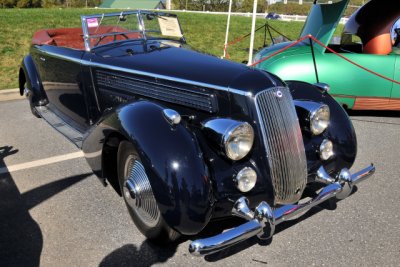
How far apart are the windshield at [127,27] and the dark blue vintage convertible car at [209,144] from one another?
291 mm

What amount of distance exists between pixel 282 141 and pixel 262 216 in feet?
1.83

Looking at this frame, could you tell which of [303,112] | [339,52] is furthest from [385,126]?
[303,112]

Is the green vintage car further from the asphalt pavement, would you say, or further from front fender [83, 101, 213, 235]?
front fender [83, 101, 213, 235]

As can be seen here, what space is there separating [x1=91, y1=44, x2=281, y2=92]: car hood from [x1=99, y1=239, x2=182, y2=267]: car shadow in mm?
1237

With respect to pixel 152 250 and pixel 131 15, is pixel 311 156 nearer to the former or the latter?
pixel 152 250

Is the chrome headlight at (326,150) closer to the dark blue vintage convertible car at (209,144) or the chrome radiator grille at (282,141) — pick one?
the dark blue vintage convertible car at (209,144)

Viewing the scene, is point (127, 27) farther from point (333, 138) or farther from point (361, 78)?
point (361, 78)

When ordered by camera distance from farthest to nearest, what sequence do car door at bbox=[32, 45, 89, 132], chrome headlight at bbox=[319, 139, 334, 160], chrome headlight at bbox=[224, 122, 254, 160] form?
1. car door at bbox=[32, 45, 89, 132]
2. chrome headlight at bbox=[319, 139, 334, 160]
3. chrome headlight at bbox=[224, 122, 254, 160]

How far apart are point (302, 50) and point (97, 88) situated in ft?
11.8

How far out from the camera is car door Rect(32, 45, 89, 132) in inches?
160

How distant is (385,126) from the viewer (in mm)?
5645

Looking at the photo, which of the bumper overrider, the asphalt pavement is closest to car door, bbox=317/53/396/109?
the asphalt pavement

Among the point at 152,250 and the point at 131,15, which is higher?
the point at 131,15

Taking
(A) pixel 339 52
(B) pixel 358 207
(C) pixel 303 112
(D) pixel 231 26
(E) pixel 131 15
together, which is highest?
(E) pixel 131 15
